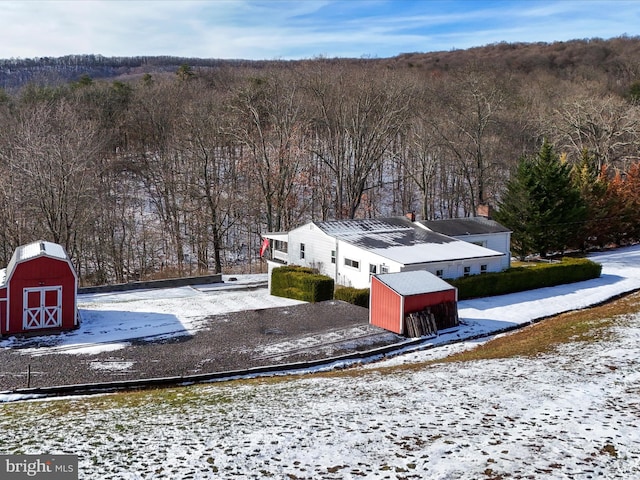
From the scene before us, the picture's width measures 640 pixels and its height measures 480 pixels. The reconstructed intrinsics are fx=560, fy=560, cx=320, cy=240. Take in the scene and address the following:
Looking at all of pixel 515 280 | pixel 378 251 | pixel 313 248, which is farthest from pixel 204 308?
pixel 515 280

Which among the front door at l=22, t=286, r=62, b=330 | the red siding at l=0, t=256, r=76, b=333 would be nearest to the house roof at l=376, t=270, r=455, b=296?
the red siding at l=0, t=256, r=76, b=333

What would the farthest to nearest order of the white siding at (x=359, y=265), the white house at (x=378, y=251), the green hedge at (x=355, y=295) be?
the white house at (x=378, y=251) → the white siding at (x=359, y=265) → the green hedge at (x=355, y=295)

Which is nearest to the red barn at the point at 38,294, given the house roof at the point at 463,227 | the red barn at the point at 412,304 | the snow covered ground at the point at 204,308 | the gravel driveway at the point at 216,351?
the snow covered ground at the point at 204,308

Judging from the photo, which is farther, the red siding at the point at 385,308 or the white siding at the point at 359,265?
the white siding at the point at 359,265

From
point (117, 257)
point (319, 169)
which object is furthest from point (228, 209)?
point (319, 169)

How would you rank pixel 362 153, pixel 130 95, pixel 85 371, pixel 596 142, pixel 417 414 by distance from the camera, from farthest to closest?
Answer: 1. pixel 130 95
2. pixel 596 142
3. pixel 362 153
4. pixel 85 371
5. pixel 417 414

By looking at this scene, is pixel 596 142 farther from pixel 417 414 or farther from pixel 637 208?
pixel 417 414

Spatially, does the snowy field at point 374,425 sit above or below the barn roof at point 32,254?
below

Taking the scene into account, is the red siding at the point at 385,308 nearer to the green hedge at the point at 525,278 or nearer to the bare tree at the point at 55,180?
the green hedge at the point at 525,278
